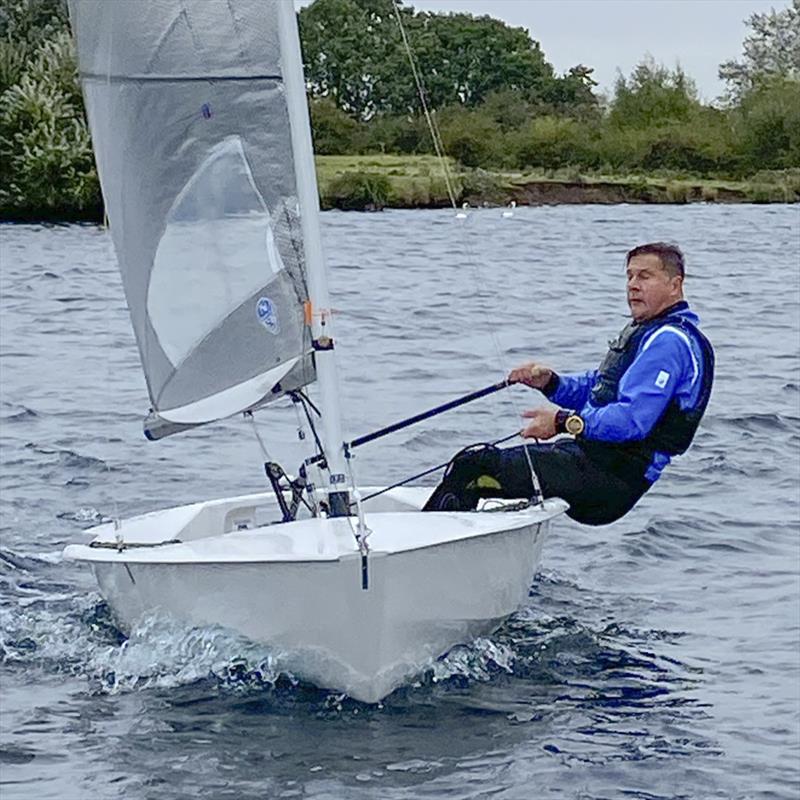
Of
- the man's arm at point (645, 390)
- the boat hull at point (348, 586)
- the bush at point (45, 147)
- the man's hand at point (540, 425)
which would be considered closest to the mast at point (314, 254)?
the boat hull at point (348, 586)

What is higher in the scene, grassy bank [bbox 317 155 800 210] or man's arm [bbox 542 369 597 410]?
man's arm [bbox 542 369 597 410]

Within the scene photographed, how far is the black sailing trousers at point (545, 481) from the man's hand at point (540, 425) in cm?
26

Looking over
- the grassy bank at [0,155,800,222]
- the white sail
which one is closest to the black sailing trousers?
the white sail

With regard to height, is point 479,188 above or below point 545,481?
below

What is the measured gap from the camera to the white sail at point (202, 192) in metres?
7.36

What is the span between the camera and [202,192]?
7605 mm

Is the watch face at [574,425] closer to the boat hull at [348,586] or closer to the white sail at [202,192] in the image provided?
the boat hull at [348,586]

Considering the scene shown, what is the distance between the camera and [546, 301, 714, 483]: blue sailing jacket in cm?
727

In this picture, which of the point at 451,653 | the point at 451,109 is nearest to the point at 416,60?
the point at 451,109

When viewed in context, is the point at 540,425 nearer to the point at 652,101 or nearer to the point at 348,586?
the point at 348,586

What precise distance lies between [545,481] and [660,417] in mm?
497

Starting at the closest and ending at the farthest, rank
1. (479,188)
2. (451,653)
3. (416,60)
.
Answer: (451,653) < (479,188) < (416,60)

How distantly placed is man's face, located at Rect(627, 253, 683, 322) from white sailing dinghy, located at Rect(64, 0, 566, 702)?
0.90m

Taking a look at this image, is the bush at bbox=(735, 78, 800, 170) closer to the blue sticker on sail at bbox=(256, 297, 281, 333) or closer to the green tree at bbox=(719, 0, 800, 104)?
the green tree at bbox=(719, 0, 800, 104)
